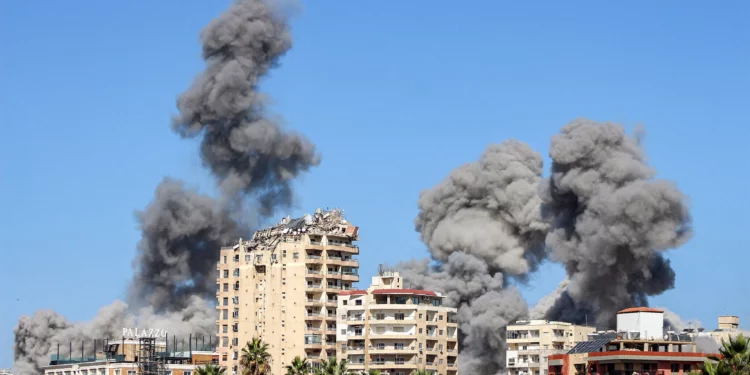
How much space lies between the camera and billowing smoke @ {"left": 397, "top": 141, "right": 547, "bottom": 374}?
142625 millimetres

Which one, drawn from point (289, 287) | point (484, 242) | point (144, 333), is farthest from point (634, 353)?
point (144, 333)

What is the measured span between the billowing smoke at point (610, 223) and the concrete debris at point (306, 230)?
61.1 feet

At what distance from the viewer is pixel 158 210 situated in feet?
559

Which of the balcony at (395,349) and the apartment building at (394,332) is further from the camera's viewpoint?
the apartment building at (394,332)

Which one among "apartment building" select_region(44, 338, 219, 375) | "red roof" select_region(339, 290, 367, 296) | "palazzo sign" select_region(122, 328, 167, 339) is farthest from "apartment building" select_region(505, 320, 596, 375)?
"palazzo sign" select_region(122, 328, 167, 339)

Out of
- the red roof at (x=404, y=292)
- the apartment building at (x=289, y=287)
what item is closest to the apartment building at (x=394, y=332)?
the red roof at (x=404, y=292)

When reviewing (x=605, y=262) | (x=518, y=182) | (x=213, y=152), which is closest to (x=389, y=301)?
(x=605, y=262)

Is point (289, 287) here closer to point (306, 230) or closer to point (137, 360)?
point (306, 230)

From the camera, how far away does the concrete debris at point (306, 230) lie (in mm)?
143500

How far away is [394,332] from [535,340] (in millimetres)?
11657

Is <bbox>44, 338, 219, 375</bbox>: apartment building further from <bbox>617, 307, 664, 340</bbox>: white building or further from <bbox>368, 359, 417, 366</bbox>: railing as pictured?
<bbox>617, 307, 664, 340</bbox>: white building

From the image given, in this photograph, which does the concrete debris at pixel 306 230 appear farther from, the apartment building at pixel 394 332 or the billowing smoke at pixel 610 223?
the billowing smoke at pixel 610 223

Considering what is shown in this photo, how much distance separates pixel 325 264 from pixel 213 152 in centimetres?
2939

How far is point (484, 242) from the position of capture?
153750 mm
